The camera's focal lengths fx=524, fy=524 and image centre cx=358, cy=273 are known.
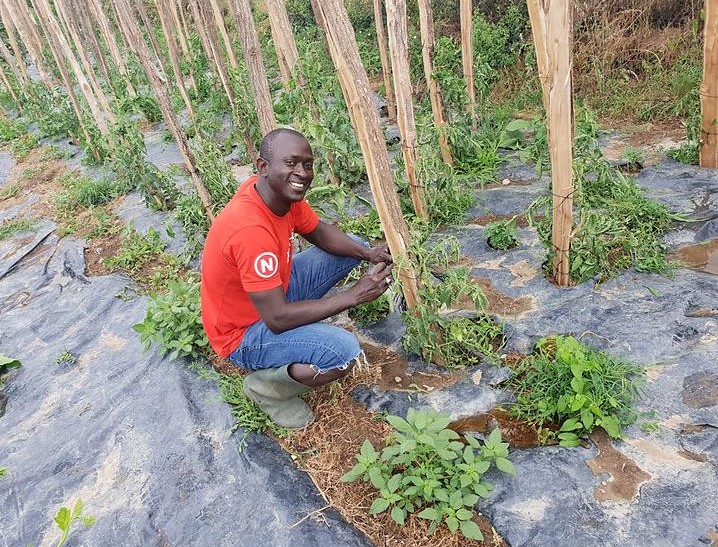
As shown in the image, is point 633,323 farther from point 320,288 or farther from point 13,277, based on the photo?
point 13,277

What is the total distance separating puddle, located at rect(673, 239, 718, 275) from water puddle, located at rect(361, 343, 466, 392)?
1399 millimetres

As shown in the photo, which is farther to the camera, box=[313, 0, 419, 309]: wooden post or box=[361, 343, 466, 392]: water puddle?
box=[361, 343, 466, 392]: water puddle

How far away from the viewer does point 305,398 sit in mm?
2396

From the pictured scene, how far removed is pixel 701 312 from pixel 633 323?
297 mm

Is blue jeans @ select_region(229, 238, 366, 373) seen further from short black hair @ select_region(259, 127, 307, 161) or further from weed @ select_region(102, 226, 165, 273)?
weed @ select_region(102, 226, 165, 273)

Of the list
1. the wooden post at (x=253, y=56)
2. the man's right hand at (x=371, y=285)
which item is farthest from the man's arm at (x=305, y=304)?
the wooden post at (x=253, y=56)

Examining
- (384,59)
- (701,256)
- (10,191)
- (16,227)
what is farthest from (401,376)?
(10,191)

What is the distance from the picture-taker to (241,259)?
1.93 m

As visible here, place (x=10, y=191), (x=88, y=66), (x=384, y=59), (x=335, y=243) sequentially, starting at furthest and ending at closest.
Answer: (x=10, y=191)
(x=88, y=66)
(x=384, y=59)
(x=335, y=243)

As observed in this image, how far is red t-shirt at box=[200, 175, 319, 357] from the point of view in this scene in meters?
1.93

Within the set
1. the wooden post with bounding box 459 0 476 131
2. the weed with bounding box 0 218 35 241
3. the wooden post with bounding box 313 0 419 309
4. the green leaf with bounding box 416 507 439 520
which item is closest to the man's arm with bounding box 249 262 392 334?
the wooden post with bounding box 313 0 419 309

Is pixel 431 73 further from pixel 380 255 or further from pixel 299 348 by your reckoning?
pixel 299 348

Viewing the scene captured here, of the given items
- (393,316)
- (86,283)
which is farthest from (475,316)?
(86,283)

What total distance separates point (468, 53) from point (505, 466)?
10.8ft
